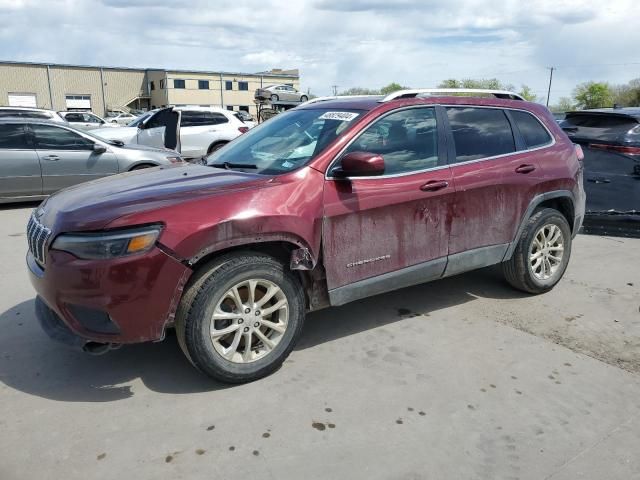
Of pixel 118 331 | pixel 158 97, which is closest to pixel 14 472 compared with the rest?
pixel 118 331

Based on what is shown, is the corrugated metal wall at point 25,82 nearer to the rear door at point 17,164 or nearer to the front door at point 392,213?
the rear door at point 17,164

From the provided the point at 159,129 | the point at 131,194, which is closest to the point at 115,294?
the point at 131,194

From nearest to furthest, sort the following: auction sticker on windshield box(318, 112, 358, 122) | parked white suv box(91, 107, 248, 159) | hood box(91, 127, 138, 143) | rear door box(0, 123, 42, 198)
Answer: auction sticker on windshield box(318, 112, 358, 122)
rear door box(0, 123, 42, 198)
parked white suv box(91, 107, 248, 159)
hood box(91, 127, 138, 143)

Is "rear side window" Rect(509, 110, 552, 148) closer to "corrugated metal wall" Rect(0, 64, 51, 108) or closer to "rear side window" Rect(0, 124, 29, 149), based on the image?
"rear side window" Rect(0, 124, 29, 149)

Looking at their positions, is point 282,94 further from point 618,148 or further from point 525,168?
point 525,168

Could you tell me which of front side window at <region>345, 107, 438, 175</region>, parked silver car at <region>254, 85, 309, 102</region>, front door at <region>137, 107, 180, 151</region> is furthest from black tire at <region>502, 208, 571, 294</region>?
parked silver car at <region>254, 85, 309, 102</region>

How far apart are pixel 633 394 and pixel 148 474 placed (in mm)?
2805

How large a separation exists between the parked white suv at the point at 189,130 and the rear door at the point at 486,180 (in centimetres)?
942

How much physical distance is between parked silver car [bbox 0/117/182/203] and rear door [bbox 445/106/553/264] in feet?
19.0

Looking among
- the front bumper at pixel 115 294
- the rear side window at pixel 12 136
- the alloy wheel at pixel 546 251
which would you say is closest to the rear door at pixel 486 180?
the alloy wheel at pixel 546 251

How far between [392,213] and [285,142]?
3.22ft

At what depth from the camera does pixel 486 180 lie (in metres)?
4.15

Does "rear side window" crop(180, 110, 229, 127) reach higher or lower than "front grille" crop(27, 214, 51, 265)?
higher

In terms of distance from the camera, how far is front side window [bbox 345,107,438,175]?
372 cm
